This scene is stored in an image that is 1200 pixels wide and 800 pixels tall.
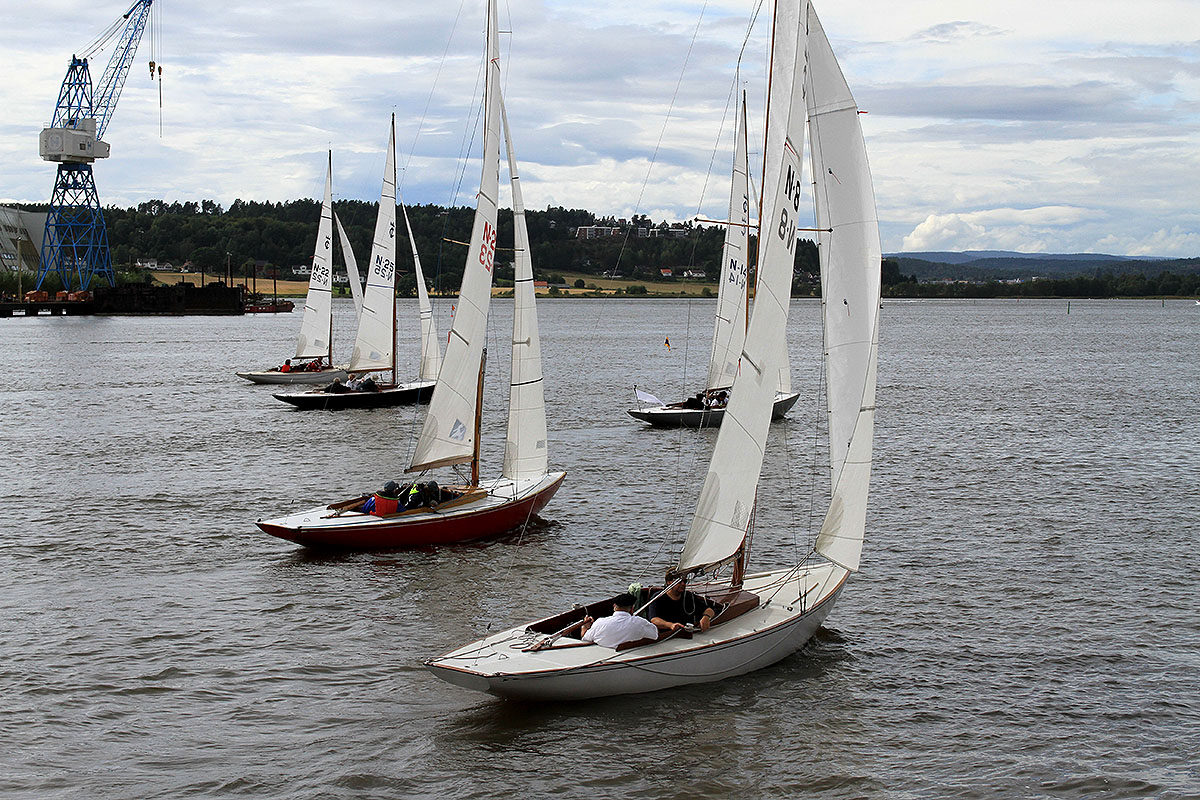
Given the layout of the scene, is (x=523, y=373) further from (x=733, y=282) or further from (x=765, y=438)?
(x=733, y=282)

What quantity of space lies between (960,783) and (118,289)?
16356 centimetres

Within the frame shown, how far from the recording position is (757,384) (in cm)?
1716

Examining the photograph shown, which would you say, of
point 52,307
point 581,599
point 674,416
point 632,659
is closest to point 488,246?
point 581,599

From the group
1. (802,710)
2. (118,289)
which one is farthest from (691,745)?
(118,289)

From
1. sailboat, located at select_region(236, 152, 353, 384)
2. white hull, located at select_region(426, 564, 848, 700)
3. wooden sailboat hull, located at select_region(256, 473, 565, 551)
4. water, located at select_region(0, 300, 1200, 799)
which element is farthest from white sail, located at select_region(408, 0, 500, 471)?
sailboat, located at select_region(236, 152, 353, 384)

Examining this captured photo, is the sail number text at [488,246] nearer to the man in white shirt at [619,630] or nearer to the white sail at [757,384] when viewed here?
the white sail at [757,384]

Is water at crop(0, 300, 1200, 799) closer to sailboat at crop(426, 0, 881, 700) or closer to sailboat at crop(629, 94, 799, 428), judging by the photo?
sailboat at crop(426, 0, 881, 700)

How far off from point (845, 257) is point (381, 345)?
128 feet

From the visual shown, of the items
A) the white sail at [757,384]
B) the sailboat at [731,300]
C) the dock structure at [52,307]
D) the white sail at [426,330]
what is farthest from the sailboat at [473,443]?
the dock structure at [52,307]

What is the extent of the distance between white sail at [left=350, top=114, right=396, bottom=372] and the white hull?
33356 millimetres

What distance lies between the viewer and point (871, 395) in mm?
17484

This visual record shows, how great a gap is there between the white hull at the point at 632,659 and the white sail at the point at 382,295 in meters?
33.4

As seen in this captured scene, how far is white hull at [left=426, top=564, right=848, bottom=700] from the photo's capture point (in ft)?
51.0

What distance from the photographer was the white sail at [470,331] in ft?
85.4
